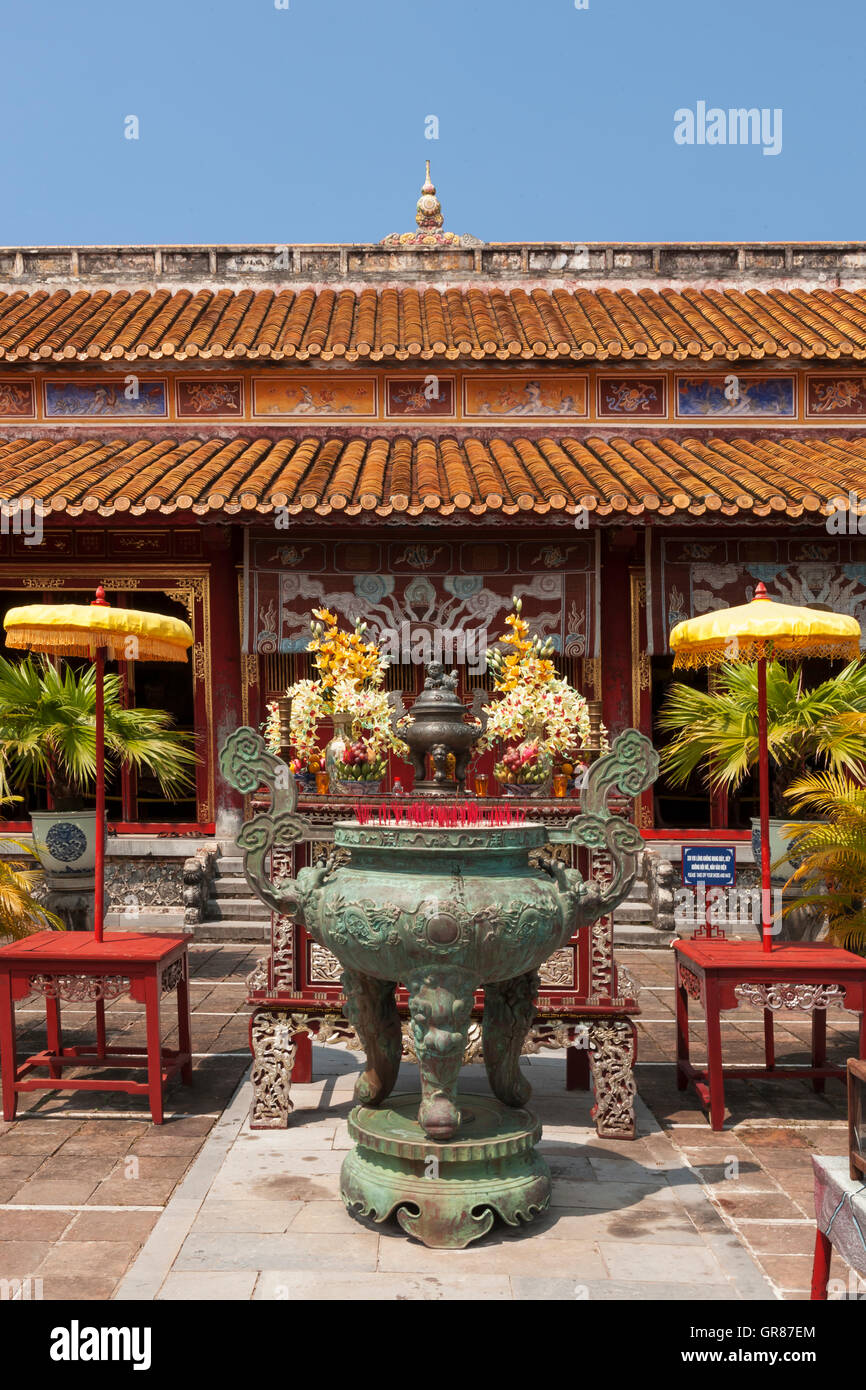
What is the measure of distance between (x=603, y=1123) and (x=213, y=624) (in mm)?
6737

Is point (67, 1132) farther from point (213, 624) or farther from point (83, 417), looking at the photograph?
point (83, 417)

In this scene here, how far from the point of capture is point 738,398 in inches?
446

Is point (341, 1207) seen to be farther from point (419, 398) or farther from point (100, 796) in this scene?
point (419, 398)

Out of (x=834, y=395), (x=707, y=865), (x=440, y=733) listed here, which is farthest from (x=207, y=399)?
(x=440, y=733)

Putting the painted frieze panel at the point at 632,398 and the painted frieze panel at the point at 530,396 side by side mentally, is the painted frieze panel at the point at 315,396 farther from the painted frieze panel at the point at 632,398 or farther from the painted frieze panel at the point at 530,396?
the painted frieze panel at the point at 632,398

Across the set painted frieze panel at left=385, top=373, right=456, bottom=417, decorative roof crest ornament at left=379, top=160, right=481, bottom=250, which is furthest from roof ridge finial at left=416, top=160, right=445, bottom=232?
painted frieze panel at left=385, top=373, right=456, bottom=417

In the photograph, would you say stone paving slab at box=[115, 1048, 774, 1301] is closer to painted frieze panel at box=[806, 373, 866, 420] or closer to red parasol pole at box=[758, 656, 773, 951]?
red parasol pole at box=[758, 656, 773, 951]

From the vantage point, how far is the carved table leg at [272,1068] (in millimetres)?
5254

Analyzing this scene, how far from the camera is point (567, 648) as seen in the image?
408 inches

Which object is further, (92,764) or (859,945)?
(92,764)

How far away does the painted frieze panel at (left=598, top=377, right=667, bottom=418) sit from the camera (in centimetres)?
1130

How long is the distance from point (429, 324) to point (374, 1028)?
8.67m

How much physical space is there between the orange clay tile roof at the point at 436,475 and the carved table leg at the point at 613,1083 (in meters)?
5.00

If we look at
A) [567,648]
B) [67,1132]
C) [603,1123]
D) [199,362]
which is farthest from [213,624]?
[603,1123]
